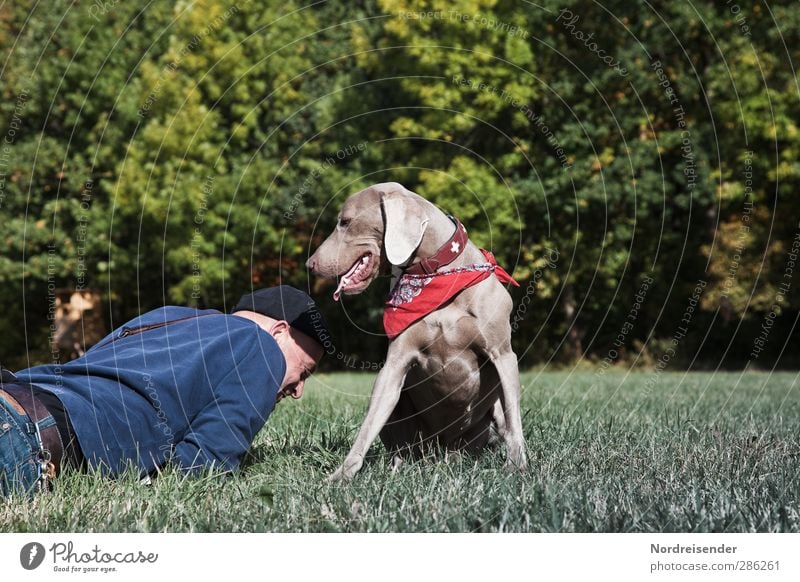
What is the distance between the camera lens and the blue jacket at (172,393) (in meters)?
4.94

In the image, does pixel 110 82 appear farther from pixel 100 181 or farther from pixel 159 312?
pixel 159 312

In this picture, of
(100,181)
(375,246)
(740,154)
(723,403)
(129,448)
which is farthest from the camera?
(100,181)

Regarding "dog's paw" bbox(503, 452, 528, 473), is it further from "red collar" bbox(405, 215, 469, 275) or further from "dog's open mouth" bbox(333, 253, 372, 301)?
"dog's open mouth" bbox(333, 253, 372, 301)

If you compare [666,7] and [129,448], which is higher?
[666,7]

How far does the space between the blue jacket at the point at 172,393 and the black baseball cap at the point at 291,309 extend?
338 mm

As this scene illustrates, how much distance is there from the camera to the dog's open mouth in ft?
17.8

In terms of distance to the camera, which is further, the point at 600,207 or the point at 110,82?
the point at 110,82

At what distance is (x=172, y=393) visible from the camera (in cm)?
504
